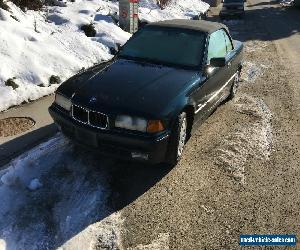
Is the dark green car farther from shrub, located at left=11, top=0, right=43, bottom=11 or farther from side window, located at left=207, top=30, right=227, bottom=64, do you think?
shrub, located at left=11, top=0, right=43, bottom=11

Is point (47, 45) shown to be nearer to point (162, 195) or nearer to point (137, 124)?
point (137, 124)

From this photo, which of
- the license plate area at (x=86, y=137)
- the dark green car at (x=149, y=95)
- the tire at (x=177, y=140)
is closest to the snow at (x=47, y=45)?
the dark green car at (x=149, y=95)

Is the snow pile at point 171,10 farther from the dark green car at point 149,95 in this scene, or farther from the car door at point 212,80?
the dark green car at point 149,95

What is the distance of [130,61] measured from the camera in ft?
20.1

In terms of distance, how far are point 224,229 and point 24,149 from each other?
3081 millimetres

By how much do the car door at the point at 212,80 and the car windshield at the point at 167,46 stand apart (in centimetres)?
20

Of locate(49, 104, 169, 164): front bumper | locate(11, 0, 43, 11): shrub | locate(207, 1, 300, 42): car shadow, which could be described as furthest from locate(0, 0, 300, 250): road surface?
locate(207, 1, 300, 42): car shadow

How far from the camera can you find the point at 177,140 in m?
5.14

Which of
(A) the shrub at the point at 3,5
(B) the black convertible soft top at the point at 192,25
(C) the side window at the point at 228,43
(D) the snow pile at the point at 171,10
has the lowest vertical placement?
(D) the snow pile at the point at 171,10

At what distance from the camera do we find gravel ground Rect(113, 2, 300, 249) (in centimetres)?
427

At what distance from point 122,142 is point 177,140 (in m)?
0.79

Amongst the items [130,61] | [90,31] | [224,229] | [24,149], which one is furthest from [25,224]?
[90,31]

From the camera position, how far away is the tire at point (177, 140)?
505 centimetres

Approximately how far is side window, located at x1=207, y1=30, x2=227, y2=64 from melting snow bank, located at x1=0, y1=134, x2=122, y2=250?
243 cm
